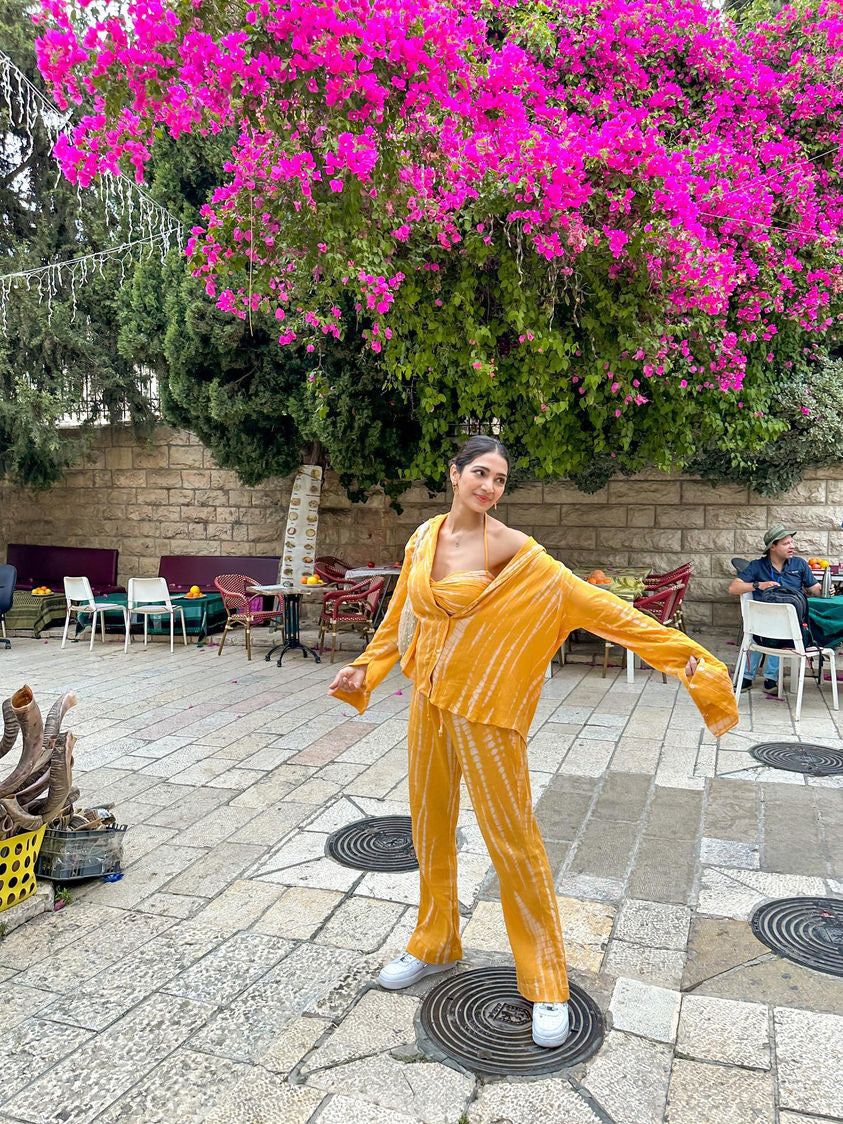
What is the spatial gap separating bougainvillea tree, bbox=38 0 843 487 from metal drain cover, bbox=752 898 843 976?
4659mm

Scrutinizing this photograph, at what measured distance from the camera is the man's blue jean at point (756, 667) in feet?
24.0

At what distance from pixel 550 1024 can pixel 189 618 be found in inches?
355

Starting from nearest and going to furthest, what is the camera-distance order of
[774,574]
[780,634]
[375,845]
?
[375,845], [780,634], [774,574]

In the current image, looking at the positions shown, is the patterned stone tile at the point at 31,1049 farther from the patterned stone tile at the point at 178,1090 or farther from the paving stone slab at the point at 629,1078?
the paving stone slab at the point at 629,1078

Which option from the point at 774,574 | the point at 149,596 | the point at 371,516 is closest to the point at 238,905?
the point at 774,574

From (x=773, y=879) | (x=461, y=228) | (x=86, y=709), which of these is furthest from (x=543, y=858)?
(x=461, y=228)

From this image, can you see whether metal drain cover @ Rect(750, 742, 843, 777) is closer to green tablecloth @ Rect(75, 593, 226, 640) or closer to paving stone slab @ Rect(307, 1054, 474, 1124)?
paving stone slab @ Rect(307, 1054, 474, 1124)

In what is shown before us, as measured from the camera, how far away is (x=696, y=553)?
1055 centimetres

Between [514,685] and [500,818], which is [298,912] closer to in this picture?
[500,818]

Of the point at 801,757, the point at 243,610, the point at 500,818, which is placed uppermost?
the point at 500,818

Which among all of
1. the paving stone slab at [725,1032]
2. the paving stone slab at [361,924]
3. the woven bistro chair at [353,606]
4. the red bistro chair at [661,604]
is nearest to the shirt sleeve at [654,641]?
the paving stone slab at [725,1032]

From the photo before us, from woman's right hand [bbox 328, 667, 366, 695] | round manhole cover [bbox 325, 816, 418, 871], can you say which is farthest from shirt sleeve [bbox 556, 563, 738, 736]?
round manhole cover [bbox 325, 816, 418, 871]

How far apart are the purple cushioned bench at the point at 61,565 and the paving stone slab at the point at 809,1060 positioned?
11346 millimetres

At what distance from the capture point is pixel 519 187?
6.20 metres
